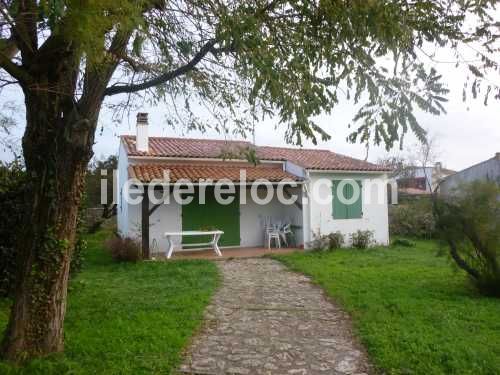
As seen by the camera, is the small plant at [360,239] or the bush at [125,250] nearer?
the bush at [125,250]

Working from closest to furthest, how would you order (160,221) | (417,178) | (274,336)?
(274,336)
(160,221)
(417,178)

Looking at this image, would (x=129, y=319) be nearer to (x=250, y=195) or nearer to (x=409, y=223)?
(x=250, y=195)

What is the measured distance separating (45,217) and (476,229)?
7.00m

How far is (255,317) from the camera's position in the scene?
6070 millimetres

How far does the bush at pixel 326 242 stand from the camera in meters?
13.7

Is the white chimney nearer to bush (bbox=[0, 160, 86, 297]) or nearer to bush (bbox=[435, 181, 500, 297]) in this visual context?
bush (bbox=[0, 160, 86, 297])

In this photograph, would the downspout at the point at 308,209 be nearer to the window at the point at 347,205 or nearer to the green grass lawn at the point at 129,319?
the window at the point at 347,205

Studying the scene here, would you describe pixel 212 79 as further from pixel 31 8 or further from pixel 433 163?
pixel 433 163

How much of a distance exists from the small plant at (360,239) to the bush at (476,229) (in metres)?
6.77

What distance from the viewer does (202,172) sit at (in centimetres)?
1389

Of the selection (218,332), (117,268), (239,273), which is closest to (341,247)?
(239,273)

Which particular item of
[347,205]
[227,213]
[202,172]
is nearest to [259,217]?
[227,213]

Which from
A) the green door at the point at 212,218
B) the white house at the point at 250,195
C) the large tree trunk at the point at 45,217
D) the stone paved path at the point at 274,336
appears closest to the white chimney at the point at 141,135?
the white house at the point at 250,195

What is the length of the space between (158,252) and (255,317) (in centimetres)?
798
